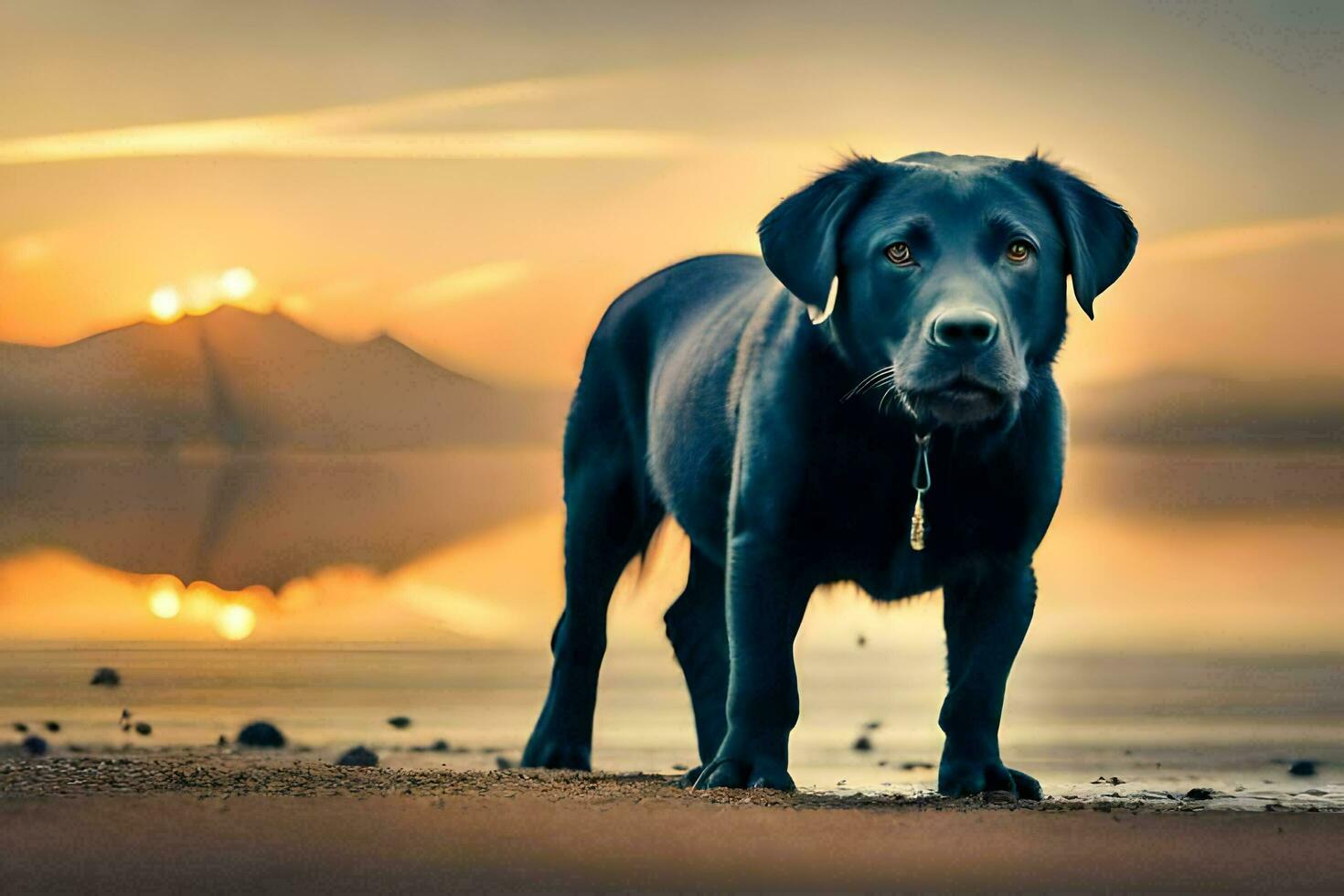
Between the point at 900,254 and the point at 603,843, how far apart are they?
2261mm

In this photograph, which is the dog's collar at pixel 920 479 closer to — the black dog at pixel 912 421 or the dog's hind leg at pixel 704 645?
the black dog at pixel 912 421

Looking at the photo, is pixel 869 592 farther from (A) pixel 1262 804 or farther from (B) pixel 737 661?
(A) pixel 1262 804

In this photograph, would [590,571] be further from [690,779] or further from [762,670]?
[762,670]

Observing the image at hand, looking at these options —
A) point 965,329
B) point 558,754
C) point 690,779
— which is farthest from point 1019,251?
point 558,754

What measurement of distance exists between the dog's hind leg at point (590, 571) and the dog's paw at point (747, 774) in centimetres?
199

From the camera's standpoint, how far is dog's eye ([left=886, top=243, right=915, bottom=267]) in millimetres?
6133

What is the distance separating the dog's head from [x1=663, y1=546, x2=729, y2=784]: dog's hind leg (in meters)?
2.22

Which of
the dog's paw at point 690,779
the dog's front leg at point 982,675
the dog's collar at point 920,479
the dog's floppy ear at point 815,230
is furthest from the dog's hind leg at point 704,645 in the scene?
the dog's floppy ear at point 815,230

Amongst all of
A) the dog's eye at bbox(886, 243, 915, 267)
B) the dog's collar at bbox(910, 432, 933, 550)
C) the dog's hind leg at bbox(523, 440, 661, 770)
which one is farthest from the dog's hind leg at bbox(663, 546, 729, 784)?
the dog's eye at bbox(886, 243, 915, 267)

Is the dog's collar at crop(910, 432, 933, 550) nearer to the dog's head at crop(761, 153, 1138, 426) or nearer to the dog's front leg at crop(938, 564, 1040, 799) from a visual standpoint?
the dog's head at crop(761, 153, 1138, 426)

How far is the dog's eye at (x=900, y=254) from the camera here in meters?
6.13

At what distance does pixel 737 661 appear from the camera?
6.40 m

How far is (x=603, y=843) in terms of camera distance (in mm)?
4809

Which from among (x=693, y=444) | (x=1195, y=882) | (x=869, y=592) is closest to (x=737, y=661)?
(x=869, y=592)
